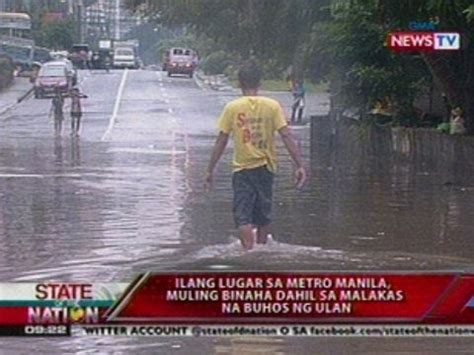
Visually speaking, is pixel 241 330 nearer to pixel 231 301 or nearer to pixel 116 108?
pixel 231 301

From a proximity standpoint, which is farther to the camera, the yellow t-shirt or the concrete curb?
the concrete curb

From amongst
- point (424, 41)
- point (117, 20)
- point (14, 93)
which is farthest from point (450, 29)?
point (117, 20)

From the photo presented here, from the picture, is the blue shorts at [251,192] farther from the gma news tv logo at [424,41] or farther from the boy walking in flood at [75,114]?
the boy walking in flood at [75,114]

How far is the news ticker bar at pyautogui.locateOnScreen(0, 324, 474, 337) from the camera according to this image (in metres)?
7.84

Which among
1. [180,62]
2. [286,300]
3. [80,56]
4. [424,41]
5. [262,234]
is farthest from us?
[80,56]

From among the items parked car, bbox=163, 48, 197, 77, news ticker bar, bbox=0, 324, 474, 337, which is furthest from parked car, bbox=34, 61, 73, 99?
news ticker bar, bbox=0, 324, 474, 337

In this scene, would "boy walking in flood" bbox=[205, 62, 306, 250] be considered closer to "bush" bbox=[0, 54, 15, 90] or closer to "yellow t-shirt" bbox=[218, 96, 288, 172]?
"yellow t-shirt" bbox=[218, 96, 288, 172]

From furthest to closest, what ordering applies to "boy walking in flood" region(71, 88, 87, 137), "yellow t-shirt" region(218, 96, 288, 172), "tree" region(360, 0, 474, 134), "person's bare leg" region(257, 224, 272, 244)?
→ "boy walking in flood" region(71, 88, 87, 137)
"tree" region(360, 0, 474, 134)
"person's bare leg" region(257, 224, 272, 244)
"yellow t-shirt" region(218, 96, 288, 172)

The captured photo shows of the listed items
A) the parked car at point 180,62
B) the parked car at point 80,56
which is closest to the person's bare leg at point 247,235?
the parked car at point 180,62

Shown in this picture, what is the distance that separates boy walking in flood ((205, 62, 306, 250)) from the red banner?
13.5 feet

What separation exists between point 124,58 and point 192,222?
5750 centimetres

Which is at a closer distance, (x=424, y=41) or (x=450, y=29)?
(x=424, y=41)

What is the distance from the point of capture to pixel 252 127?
11984 millimetres

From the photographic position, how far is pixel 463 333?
809 centimetres
